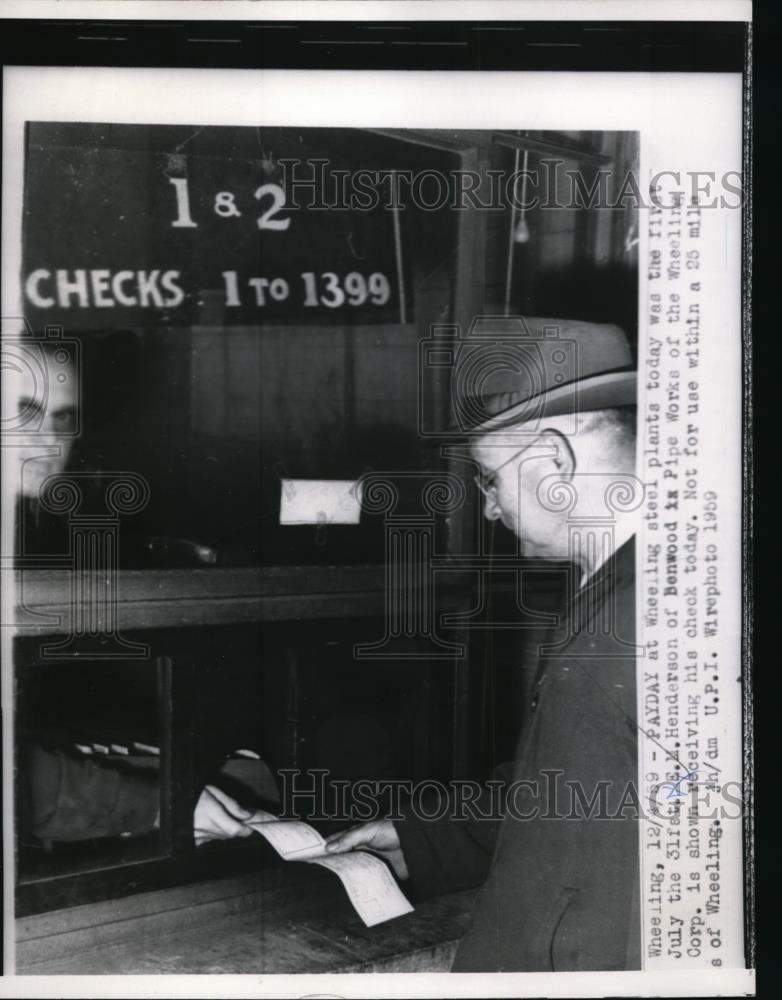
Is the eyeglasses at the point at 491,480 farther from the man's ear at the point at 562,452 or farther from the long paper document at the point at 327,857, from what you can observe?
the long paper document at the point at 327,857

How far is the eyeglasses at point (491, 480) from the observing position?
293 centimetres

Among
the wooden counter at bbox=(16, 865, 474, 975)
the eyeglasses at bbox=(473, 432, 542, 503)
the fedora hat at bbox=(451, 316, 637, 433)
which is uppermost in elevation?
the fedora hat at bbox=(451, 316, 637, 433)

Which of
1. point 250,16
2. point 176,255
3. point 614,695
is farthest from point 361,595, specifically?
point 250,16

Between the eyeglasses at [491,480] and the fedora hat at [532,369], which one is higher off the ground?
the fedora hat at [532,369]

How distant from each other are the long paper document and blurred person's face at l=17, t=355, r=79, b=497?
3.53ft

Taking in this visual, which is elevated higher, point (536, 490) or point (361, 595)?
point (536, 490)

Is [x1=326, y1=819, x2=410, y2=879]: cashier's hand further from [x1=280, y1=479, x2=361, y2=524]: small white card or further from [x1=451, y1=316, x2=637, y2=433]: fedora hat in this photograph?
[x1=451, y1=316, x2=637, y2=433]: fedora hat

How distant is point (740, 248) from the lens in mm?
2939

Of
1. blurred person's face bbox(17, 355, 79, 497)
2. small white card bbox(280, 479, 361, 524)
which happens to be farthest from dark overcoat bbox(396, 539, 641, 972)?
blurred person's face bbox(17, 355, 79, 497)

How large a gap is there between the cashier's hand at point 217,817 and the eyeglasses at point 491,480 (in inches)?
42.0

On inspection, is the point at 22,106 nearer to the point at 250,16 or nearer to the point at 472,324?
the point at 250,16

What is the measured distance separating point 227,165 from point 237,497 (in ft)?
2.90

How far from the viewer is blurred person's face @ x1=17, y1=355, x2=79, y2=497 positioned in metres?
2.89

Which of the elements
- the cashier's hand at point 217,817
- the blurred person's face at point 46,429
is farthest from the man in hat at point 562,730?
the blurred person's face at point 46,429
